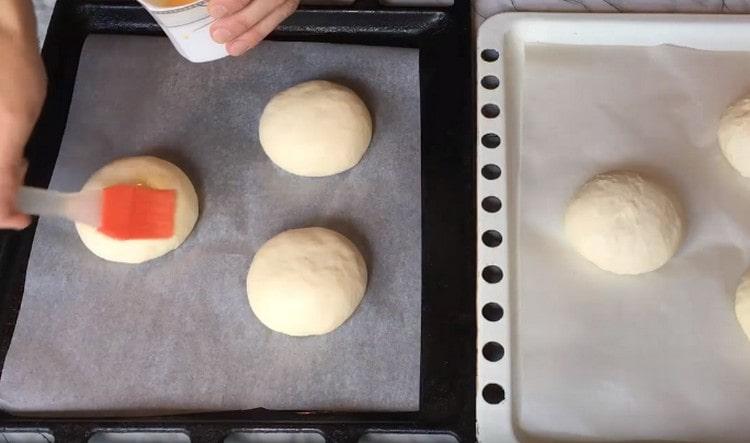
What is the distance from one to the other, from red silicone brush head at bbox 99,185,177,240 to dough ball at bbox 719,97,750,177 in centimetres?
79

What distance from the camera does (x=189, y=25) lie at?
3.11 feet

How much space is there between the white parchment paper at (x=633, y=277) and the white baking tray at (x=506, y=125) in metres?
0.02

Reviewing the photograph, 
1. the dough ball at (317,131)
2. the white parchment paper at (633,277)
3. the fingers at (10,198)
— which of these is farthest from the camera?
the dough ball at (317,131)

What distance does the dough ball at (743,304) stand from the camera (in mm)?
921

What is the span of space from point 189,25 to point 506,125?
0.48 meters

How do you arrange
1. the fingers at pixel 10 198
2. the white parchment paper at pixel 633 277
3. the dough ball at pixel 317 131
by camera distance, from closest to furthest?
1. the fingers at pixel 10 198
2. the white parchment paper at pixel 633 277
3. the dough ball at pixel 317 131

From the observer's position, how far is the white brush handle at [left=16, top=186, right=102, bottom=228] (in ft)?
3.00

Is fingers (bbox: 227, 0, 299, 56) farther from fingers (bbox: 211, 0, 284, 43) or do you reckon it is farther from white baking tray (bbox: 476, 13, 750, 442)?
white baking tray (bbox: 476, 13, 750, 442)

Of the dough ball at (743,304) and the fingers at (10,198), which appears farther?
the dough ball at (743,304)

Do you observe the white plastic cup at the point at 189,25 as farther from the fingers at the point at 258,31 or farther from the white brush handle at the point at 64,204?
the white brush handle at the point at 64,204

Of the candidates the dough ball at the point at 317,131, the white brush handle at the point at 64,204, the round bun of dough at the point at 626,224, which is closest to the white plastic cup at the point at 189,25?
the dough ball at the point at 317,131

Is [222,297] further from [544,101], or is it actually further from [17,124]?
[544,101]

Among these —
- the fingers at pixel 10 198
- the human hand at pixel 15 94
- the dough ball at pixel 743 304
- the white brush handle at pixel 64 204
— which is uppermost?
the human hand at pixel 15 94

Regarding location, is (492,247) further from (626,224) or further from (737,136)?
(737,136)
